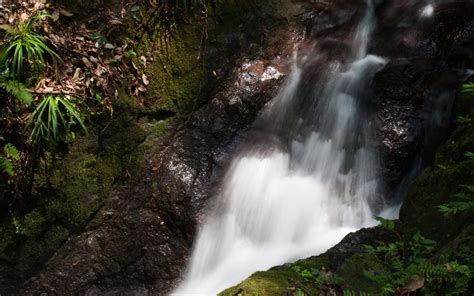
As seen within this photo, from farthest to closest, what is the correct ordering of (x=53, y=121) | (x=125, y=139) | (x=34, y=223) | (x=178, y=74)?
(x=178, y=74) < (x=125, y=139) < (x=34, y=223) < (x=53, y=121)

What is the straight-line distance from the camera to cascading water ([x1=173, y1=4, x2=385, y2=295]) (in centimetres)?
491

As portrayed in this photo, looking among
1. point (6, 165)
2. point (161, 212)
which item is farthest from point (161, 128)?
point (6, 165)

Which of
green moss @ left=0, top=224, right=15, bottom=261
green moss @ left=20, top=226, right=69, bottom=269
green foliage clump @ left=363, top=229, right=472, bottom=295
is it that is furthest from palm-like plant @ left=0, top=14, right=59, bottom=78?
green foliage clump @ left=363, top=229, right=472, bottom=295

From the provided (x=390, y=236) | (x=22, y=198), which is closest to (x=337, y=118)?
(x=390, y=236)

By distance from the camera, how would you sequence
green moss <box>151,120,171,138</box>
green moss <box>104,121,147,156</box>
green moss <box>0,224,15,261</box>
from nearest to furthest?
green moss <box>0,224,15,261</box> < green moss <box>104,121,147,156</box> < green moss <box>151,120,171,138</box>

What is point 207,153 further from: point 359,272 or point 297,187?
point 359,272

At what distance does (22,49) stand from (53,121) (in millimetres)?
837

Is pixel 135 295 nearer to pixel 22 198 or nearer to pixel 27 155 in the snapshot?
pixel 22 198

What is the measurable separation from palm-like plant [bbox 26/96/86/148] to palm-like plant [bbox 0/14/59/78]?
→ 43 cm

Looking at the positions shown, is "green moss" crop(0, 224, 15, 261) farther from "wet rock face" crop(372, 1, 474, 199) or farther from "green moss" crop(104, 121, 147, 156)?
"wet rock face" crop(372, 1, 474, 199)

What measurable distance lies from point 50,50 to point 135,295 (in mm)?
2856

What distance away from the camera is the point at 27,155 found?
15.3ft

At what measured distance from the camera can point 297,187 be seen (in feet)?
17.7

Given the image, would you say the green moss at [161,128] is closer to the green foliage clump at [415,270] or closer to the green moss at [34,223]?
the green moss at [34,223]
